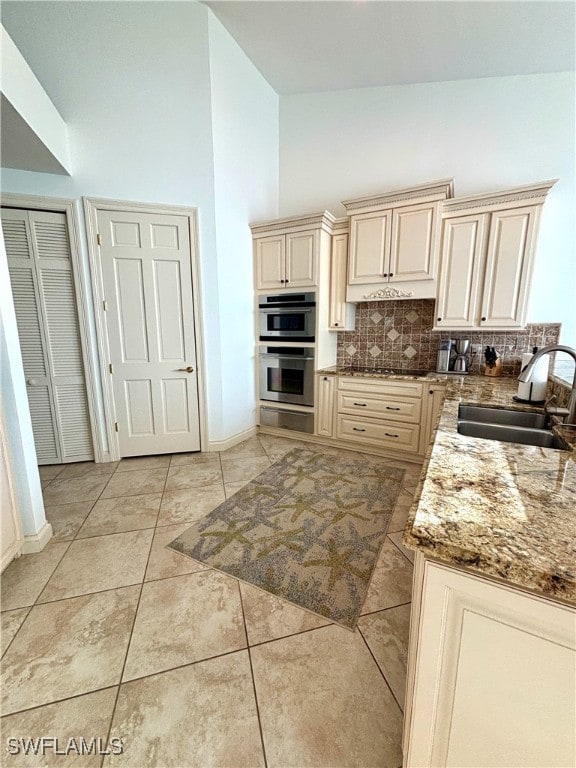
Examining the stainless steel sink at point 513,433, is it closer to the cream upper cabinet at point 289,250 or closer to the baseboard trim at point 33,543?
the cream upper cabinet at point 289,250

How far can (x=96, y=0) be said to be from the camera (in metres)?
2.36

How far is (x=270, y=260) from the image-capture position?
333cm

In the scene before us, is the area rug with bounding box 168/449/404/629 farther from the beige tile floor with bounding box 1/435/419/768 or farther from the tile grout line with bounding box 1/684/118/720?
the tile grout line with bounding box 1/684/118/720

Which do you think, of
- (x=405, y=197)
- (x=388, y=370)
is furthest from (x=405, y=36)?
(x=388, y=370)

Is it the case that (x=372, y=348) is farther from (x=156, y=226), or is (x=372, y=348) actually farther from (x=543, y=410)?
(x=156, y=226)

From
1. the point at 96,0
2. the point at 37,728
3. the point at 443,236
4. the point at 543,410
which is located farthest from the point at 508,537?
the point at 96,0

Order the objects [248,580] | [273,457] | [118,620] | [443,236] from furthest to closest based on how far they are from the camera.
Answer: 1. [273,457]
2. [443,236]
3. [248,580]
4. [118,620]

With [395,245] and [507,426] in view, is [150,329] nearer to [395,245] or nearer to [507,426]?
[395,245]

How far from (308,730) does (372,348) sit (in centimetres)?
303

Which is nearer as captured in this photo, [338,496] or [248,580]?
[248,580]

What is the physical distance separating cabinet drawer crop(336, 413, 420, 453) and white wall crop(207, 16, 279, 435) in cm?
114

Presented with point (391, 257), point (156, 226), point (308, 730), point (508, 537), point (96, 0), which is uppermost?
point (96, 0)

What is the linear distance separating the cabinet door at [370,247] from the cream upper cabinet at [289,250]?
0.33 meters

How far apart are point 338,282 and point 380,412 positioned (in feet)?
4.68
